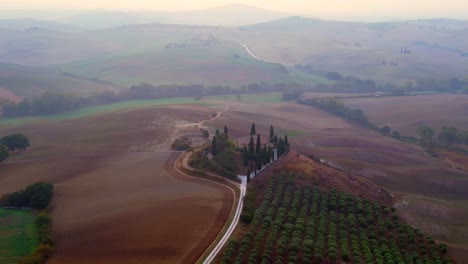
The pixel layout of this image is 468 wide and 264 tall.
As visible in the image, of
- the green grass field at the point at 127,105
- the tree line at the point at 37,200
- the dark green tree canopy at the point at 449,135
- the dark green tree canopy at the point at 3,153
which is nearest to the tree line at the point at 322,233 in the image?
the tree line at the point at 37,200

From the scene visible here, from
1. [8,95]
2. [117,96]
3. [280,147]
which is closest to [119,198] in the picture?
[280,147]

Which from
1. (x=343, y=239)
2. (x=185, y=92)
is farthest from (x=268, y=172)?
(x=185, y=92)

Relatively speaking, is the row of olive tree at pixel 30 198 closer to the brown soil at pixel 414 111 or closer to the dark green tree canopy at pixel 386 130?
the dark green tree canopy at pixel 386 130

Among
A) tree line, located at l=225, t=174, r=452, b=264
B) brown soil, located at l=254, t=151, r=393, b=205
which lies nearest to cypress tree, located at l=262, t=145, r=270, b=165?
brown soil, located at l=254, t=151, r=393, b=205

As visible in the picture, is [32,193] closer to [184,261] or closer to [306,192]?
[184,261]

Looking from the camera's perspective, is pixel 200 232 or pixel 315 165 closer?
pixel 200 232

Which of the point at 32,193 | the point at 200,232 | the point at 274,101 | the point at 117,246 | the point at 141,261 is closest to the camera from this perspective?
the point at 141,261
